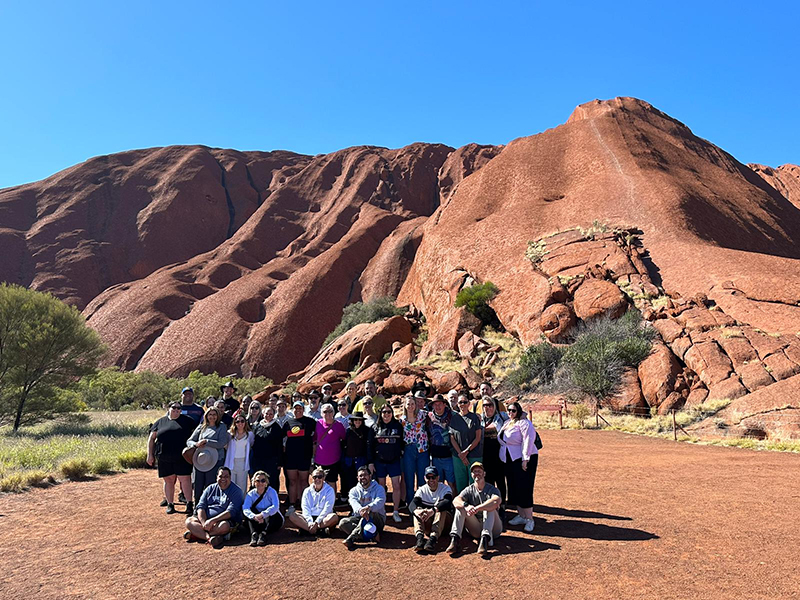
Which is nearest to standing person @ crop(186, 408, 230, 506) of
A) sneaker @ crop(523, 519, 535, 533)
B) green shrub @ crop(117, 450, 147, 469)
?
sneaker @ crop(523, 519, 535, 533)

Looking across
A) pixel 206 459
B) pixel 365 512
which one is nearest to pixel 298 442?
pixel 206 459

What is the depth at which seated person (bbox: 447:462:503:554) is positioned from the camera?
5.94m

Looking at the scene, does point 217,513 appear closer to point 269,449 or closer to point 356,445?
point 269,449

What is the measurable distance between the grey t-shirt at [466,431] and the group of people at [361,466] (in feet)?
0.04

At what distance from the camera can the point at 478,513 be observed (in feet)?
20.2

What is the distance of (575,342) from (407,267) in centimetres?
3138

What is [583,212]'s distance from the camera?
3472 centimetres

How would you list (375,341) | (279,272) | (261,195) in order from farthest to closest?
1. (261,195)
2. (279,272)
3. (375,341)

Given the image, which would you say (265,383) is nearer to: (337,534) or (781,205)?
(337,534)

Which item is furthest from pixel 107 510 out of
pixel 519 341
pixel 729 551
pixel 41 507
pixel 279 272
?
pixel 279 272

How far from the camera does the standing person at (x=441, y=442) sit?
6.95 meters

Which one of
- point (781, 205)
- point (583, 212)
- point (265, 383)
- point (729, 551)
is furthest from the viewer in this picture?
point (781, 205)

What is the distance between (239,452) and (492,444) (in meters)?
3.47

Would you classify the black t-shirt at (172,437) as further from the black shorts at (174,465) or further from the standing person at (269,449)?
the standing person at (269,449)
